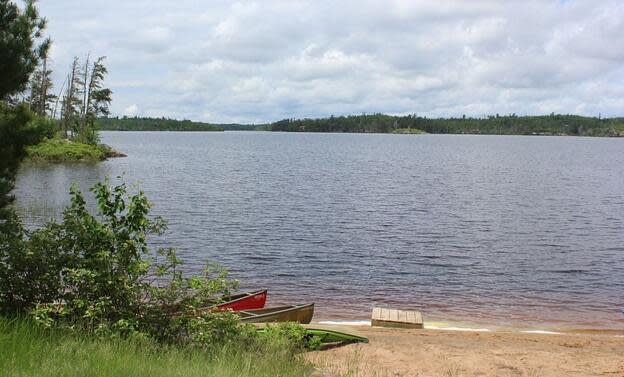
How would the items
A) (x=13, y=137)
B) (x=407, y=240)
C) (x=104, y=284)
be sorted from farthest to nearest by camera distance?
(x=407, y=240) → (x=13, y=137) → (x=104, y=284)

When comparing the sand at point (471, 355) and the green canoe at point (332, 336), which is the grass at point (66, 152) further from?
the sand at point (471, 355)

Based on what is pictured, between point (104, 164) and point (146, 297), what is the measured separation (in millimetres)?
59031

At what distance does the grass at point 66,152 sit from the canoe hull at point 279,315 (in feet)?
183

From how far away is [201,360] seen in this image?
305 inches

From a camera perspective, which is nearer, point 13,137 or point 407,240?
point 13,137

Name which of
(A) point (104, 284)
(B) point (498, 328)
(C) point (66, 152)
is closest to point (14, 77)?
(A) point (104, 284)

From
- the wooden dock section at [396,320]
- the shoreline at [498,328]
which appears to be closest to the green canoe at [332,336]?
the wooden dock section at [396,320]

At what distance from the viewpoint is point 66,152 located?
66.4m

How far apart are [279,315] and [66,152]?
197ft

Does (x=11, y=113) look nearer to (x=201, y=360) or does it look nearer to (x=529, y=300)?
(x=201, y=360)

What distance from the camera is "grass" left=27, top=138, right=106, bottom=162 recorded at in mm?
64188

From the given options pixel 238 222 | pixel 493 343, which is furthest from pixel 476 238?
pixel 493 343

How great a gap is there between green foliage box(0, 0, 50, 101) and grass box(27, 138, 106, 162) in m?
57.4

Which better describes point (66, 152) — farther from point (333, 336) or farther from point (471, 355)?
point (471, 355)
